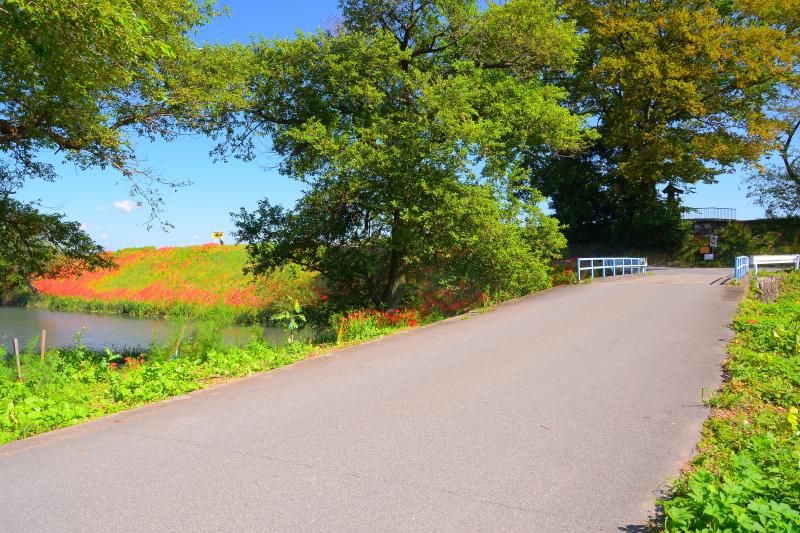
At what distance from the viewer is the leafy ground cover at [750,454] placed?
3.32m

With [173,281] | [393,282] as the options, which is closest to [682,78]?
[393,282]

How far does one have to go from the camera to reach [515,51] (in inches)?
669

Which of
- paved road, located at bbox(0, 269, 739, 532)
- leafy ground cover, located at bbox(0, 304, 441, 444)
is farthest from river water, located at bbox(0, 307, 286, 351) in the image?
paved road, located at bbox(0, 269, 739, 532)

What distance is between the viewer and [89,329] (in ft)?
84.0

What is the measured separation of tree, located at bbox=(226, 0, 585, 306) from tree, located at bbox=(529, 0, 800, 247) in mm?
14798

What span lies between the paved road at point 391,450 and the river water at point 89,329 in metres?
9.31

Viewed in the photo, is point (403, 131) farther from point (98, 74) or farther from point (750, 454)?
point (750, 454)

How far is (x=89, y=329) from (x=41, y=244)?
40.2 feet

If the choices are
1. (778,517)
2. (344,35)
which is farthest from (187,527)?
(344,35)

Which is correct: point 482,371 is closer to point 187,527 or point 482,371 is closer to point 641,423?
point 641,423

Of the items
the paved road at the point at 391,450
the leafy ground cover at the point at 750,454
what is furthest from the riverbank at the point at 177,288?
the leafy ground cover at the point at 750,454

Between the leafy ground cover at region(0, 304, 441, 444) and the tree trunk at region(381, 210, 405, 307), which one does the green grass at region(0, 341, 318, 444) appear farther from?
the tree trunk at region(381, 210, 405, 307)

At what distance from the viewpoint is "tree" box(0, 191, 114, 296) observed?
14.0 metres

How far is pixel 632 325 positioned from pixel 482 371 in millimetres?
4860
